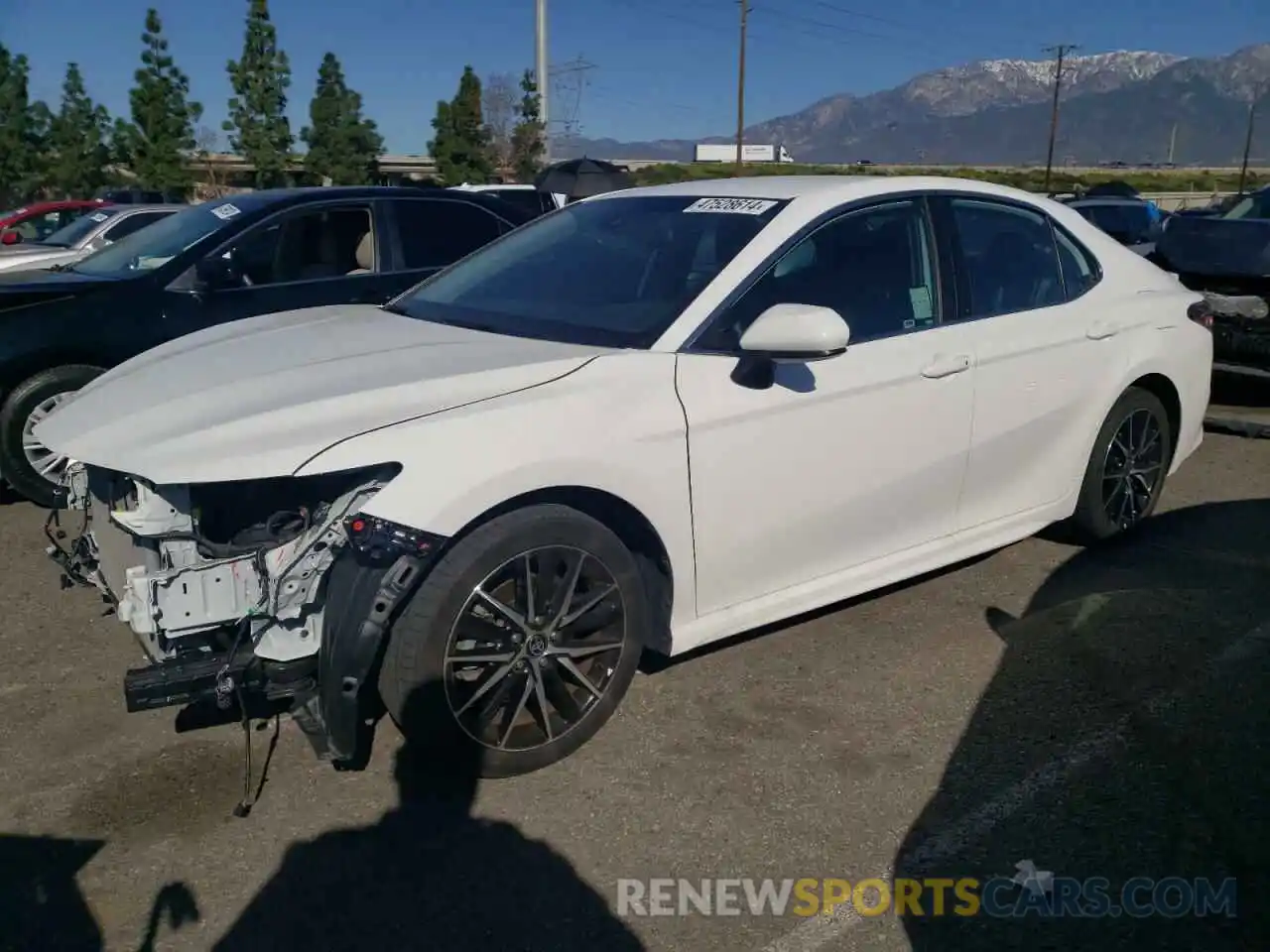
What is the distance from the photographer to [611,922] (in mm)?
2609

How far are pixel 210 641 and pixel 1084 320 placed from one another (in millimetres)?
3582

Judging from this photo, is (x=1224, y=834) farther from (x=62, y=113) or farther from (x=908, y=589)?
(x=62, y=113)

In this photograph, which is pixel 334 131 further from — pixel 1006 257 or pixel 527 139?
pixel 1006 257

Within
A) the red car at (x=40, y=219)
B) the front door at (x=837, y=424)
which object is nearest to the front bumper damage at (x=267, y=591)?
the front door at (x=837, y=424)

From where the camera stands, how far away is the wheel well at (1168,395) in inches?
193

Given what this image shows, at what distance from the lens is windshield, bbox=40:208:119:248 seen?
13484 millimetres

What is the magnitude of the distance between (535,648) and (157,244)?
4782 mm

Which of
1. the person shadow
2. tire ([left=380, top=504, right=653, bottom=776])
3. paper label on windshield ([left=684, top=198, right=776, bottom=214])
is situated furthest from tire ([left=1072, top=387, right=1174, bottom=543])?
the person shadow

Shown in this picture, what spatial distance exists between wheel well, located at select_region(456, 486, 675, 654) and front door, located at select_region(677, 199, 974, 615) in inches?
4.9

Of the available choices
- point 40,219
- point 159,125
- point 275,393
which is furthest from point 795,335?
point 159,125

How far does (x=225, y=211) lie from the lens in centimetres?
661

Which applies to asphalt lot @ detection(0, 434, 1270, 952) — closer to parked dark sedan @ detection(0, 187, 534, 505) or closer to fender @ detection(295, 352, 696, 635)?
fender @ detection(295, 352, 696, 635)

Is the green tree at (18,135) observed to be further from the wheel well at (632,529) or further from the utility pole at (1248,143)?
the utility pole at (1248,143)

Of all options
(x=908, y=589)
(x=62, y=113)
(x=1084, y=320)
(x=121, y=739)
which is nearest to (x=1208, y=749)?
(x=908, y=589)
